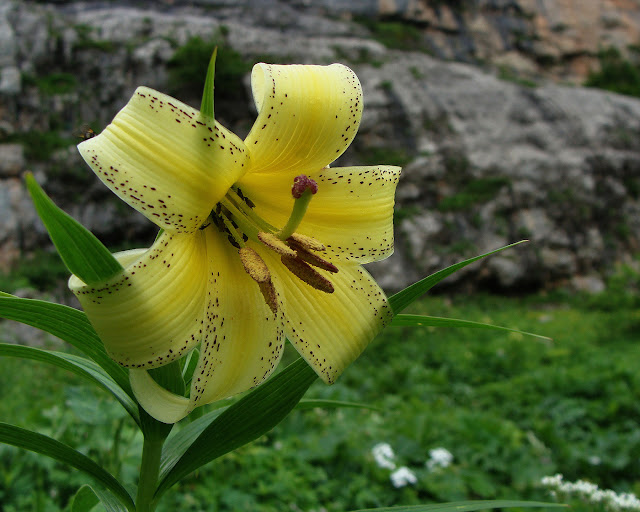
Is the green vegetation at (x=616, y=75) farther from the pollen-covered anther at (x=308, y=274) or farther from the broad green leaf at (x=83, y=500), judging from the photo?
the broad green leaf at (x=83, y=500)

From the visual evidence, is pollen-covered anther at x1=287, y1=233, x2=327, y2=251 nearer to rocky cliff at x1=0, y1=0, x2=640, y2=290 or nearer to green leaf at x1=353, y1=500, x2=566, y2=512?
green leaf at x1=353, y1=500, x2=566, y2=512

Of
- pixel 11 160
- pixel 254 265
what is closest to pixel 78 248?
pixel 254 265

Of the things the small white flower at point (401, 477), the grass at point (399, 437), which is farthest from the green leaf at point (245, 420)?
the small white flower at point (401, 477)

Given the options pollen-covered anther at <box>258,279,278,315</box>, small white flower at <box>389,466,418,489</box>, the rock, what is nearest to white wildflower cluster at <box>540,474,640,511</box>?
small white flower at <box>389,466,418,489</box>

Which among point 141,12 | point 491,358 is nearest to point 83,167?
point 141,12

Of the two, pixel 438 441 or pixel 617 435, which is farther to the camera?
pixel 617 435

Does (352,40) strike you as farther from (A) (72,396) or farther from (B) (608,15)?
(A) (72,396)
